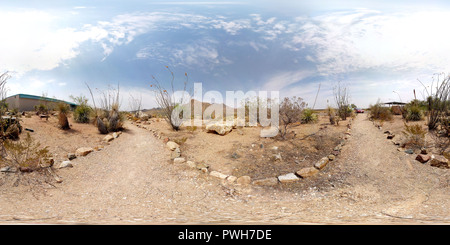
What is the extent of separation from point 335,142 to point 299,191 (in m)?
3.98

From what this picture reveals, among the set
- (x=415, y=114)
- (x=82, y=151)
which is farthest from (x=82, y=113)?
(x=415, y=114)

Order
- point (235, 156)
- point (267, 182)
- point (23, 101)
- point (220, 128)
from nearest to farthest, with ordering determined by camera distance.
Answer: point (267, 182), point (235, 156), point (220, 128), point (23, 101)

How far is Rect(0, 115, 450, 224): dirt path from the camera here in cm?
286

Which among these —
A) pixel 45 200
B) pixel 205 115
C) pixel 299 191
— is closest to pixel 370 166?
pixel 299 191

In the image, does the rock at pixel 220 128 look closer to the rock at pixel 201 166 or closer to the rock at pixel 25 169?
the rock at pixel 201 166

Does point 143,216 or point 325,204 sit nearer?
point 143,216

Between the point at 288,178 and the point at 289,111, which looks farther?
the point at 289,111

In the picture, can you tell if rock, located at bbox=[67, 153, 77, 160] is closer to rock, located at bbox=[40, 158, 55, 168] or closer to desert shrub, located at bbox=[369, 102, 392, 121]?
rock, located at bbox=[40, 158, 55, 168]

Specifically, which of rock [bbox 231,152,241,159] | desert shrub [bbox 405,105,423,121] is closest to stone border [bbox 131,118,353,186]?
rock [bbox 231,152,241,159]

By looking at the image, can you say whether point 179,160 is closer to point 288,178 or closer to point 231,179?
point 231,179

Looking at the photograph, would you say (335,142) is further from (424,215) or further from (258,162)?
(424,215)

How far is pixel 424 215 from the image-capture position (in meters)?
2.85

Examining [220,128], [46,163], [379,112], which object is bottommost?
[46,163]

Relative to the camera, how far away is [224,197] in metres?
3.85
